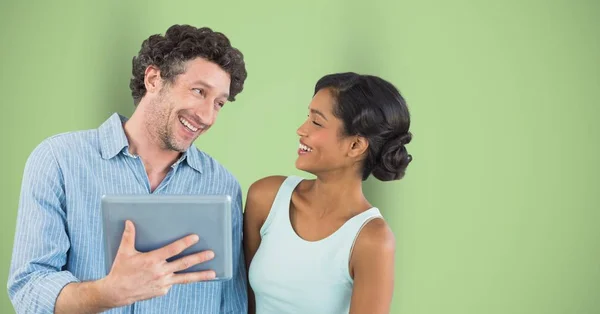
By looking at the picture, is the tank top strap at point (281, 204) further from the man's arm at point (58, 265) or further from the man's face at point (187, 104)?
the man's arm at point (58, 265)

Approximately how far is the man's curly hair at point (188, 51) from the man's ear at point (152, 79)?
14mm

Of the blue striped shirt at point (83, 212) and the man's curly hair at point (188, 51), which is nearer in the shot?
the blue striped shirt at point (83, 212)

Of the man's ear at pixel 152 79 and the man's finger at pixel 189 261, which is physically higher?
the man's ear at pixel 152 79

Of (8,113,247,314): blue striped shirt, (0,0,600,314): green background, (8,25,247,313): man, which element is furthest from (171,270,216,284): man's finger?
(0,0,600,314): green background

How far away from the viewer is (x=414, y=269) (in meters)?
2.79

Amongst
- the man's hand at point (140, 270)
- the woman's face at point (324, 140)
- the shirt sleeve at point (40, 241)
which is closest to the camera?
the man's hand at point (140, 270)

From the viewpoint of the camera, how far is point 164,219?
127cm

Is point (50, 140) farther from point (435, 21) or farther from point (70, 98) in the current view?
point (435, 21)

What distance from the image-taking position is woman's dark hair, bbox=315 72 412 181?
1.62m

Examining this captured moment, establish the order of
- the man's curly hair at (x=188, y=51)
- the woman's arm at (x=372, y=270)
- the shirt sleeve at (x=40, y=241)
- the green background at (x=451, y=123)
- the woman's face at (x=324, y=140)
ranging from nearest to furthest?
the shirt sleeve at (x=40, y=241)
the woman's arm at (x=372, y=270)
the woman's face at (x=324, y=140)
the man's curly hair at (x=188, y=51)
the green background at (x=451, y=123)

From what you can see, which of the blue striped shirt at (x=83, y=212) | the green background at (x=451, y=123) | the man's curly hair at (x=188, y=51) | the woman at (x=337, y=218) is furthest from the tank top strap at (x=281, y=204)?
the green background at (x=451, y=123)

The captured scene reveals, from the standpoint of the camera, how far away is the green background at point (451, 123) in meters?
2.66

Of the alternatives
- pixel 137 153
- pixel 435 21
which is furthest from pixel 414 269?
pixel 137 153

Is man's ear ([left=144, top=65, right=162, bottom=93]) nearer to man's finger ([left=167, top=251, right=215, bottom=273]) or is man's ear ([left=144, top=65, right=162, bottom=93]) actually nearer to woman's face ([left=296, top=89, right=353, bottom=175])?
woman's face ([left=296, top=89, right=353, bottom=175])
